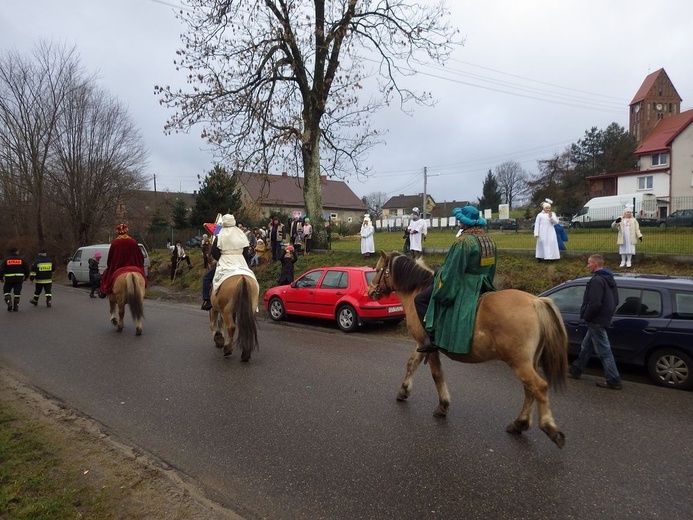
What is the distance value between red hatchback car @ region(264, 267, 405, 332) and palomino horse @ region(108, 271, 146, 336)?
11.5 feet

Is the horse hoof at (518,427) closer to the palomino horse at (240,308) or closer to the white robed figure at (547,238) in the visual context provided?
the palomino horse at (240,308)

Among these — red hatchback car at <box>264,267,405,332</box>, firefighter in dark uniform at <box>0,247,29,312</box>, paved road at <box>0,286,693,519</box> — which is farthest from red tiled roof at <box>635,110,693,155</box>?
firefighter in dark uniform at <box>0,247,29,312</box>

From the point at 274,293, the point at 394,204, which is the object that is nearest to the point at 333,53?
the point at 274,293

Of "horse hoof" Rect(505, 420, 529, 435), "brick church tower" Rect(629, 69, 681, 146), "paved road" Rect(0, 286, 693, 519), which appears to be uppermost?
Result: "brick church tower" Rect(629, 69, 681, 146)

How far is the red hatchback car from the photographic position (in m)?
10.8

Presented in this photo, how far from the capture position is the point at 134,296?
10625mm

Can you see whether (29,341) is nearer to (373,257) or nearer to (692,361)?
(373,257)

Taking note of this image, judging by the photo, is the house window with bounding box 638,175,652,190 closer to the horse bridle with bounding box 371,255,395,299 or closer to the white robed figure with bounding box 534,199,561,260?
the white robed figure with bounding box 534,199,561,260

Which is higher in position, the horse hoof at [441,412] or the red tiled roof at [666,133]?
the red tiled roof at [666,133]

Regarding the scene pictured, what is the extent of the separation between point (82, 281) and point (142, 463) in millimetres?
22957

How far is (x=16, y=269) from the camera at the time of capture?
14672mm

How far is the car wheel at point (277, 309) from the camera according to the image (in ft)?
41.5

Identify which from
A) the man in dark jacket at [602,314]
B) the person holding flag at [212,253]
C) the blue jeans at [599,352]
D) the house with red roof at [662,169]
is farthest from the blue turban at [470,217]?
the house with red roof at [662,169]

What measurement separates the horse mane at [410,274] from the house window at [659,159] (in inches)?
2107
